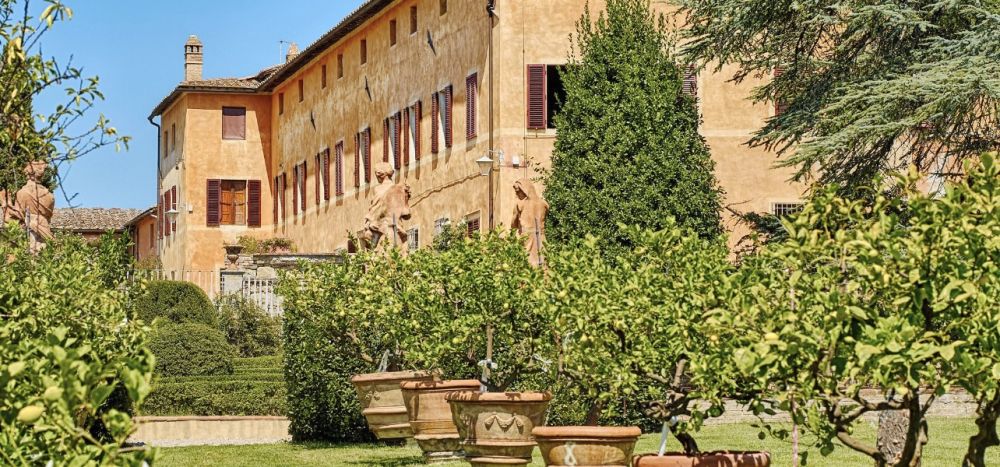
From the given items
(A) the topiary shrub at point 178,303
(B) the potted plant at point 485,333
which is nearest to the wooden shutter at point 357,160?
(A) the topiary shrub at point 178,303

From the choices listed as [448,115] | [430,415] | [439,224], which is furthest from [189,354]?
[430,415]

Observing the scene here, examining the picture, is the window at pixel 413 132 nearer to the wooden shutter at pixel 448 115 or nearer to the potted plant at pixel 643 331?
the wooden shutter at pixel 448 115

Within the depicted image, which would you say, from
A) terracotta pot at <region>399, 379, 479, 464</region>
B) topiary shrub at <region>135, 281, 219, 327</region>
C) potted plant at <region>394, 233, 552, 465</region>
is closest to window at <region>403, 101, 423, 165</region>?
topiary shrub at <region>135, 281, 219, 327</region>

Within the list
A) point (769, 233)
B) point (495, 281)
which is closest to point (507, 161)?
point (769, 233)

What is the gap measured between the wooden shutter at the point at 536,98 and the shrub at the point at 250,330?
21.7ft

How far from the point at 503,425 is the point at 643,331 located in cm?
339

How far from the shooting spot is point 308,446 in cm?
1920

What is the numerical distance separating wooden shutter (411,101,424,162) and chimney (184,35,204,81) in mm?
21720

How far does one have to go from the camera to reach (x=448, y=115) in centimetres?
3353

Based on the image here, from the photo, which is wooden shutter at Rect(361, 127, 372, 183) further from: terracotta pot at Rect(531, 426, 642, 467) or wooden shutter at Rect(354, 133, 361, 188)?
terracotta pot at Rect(531, 426, 642, 467)

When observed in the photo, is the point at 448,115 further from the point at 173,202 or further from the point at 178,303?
the point at 173,202

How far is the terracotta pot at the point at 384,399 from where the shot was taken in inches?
663

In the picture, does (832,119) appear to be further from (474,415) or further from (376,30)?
(376,30)

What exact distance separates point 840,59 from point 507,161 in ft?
33.9
